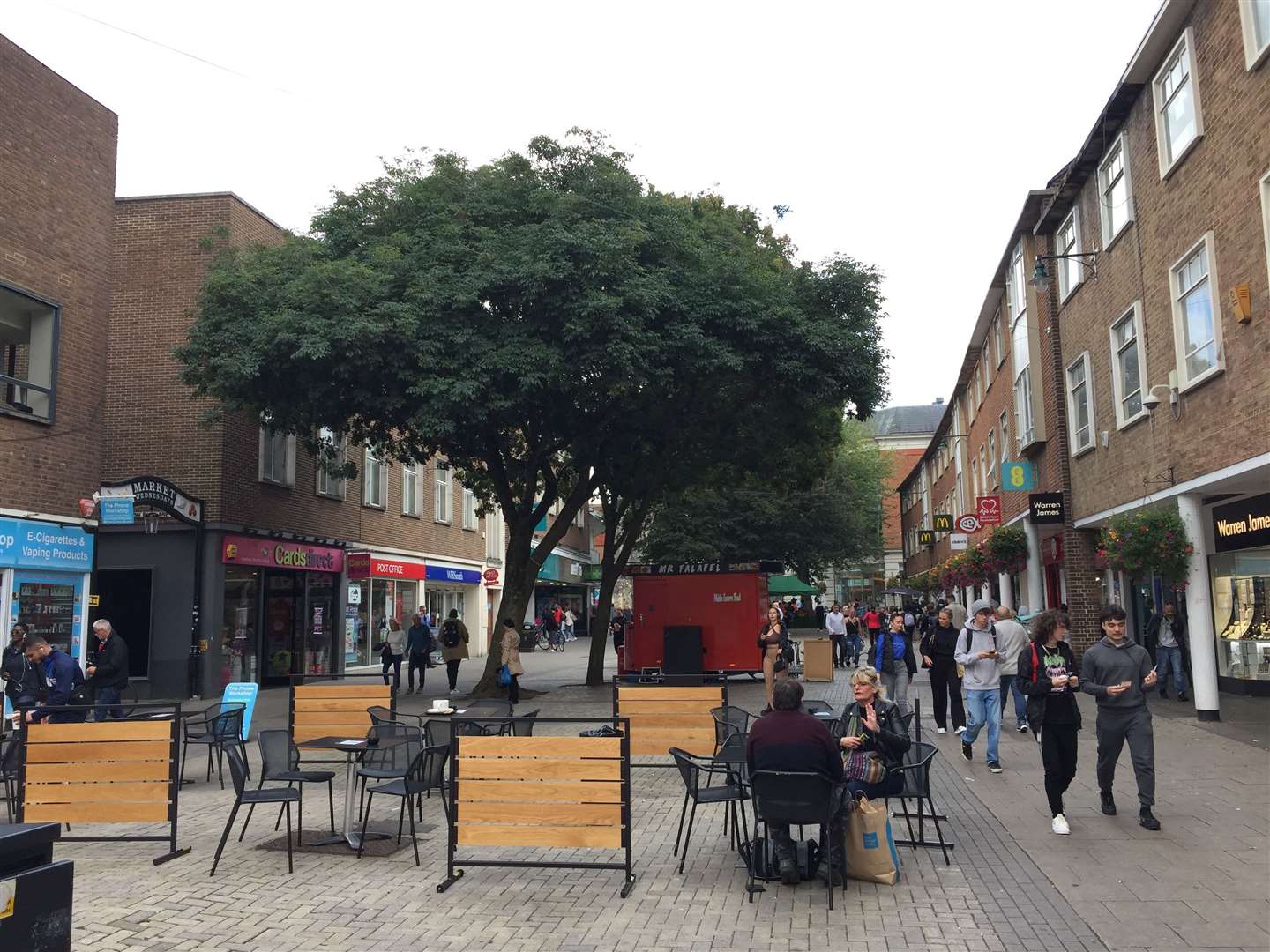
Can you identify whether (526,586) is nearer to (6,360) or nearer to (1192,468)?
(6,360)

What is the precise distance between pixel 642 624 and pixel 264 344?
10692 mm

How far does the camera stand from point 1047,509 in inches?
826

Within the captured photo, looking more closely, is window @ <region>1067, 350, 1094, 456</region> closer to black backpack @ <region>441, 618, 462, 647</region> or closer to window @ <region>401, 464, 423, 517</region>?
black backpack @ <region>441, 618, 462, 647</region>

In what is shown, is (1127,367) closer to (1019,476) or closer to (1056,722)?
(1019,476)

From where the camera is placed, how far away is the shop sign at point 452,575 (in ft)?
111

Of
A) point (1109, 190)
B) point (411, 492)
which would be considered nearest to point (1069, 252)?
point (1109, 190)

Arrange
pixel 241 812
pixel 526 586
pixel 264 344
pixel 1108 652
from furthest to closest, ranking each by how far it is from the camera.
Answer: pixel 526 586, pixel 264 344, pixel 241 812, pixel 1108 652

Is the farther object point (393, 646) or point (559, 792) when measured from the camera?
point (393, 646)

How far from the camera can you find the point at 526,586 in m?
20.2

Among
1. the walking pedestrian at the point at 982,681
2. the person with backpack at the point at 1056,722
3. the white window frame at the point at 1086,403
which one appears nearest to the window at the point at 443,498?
the white window frame at the point at 1086,403

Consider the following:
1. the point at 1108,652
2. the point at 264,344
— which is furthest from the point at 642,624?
the point at 1108,652

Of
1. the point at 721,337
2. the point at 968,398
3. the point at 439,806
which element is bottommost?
the point at 439,806

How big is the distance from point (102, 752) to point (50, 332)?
1001 cm

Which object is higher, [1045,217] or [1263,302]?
[1045,217]
